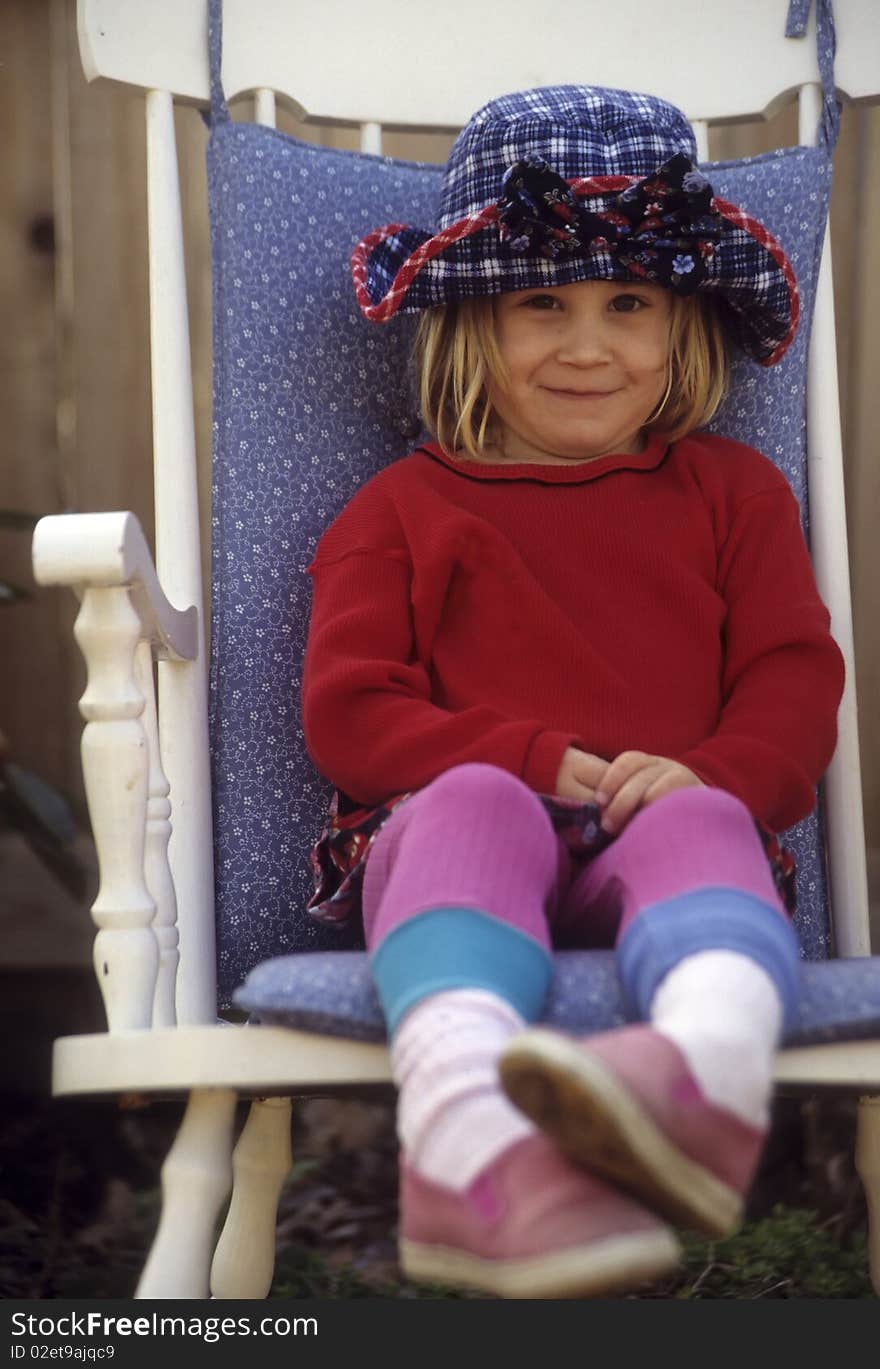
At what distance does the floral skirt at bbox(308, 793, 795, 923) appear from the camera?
905 mm

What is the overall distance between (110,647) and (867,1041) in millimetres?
438

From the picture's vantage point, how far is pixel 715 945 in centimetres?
70

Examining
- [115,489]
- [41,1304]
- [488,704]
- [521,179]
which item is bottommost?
[41,1304]

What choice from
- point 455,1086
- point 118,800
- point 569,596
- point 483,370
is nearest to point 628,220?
point 483,370

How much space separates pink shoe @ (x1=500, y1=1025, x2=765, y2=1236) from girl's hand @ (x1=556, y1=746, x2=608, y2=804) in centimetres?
30

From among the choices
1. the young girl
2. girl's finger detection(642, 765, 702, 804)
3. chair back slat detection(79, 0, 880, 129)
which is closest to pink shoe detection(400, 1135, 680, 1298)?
the young girl

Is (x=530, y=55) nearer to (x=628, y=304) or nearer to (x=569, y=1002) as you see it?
(x=628, y=304)

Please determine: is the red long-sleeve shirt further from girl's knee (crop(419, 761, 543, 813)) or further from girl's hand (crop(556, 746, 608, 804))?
girl's knee (crop(419, 761, 543, 813))

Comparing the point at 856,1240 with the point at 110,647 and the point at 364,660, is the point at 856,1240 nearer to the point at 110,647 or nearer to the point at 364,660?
the point at 364,660

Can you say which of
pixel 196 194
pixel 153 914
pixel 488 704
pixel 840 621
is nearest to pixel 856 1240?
pixel 840 621

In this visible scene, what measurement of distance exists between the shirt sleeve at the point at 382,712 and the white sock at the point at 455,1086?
10.7 inches

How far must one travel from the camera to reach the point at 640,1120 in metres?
0.60

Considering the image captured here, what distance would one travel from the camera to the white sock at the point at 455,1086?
0.64 m

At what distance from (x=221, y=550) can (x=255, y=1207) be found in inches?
18.6
